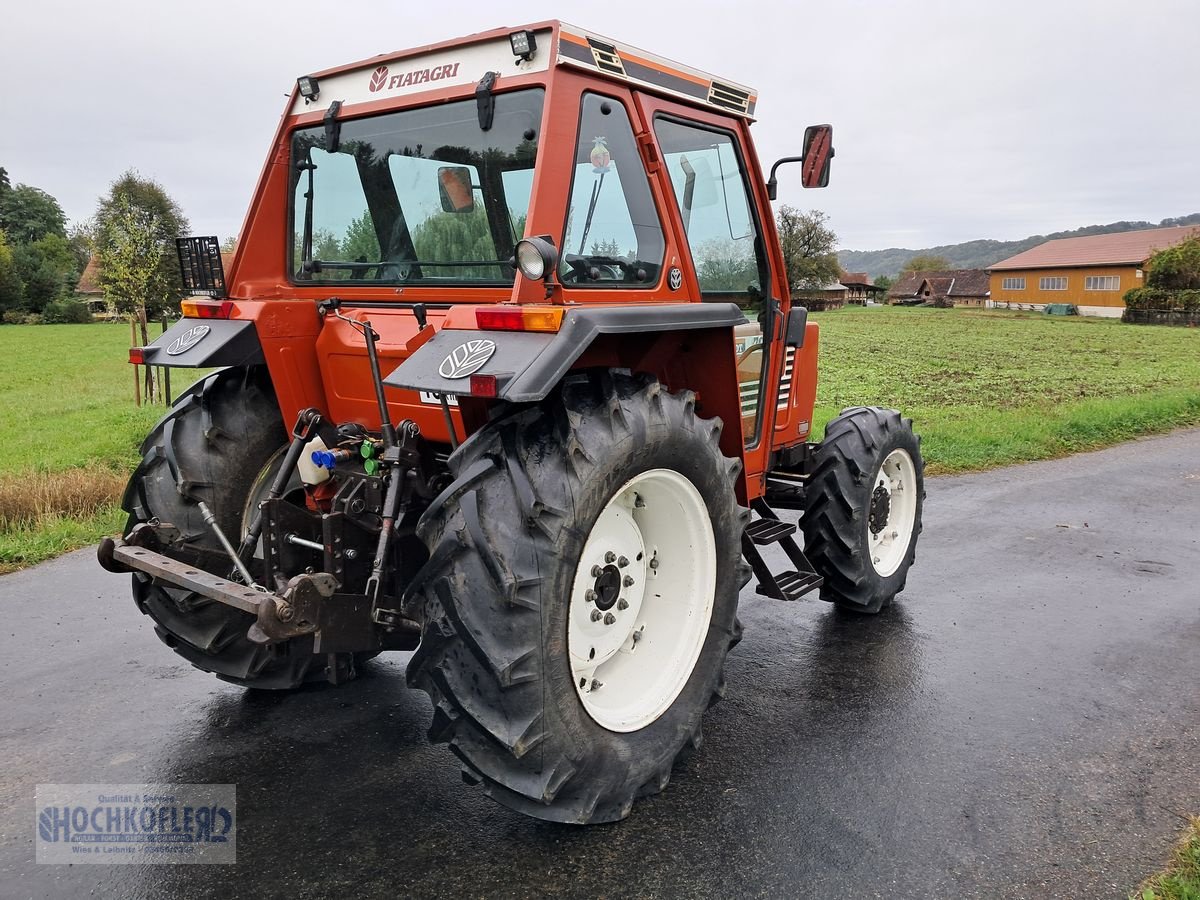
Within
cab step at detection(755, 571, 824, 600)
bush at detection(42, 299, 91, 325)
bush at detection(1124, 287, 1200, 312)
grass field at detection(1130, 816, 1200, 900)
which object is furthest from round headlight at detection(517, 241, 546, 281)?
bush at detection(42, 299, 91, 325)

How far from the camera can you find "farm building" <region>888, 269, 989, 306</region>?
287ft

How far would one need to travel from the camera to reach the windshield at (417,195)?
122 inches

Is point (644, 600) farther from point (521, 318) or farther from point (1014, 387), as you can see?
point (1014, 387)

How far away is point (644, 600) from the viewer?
326 centimetres

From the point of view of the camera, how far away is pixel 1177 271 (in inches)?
1861

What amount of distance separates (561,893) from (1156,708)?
9.05ft

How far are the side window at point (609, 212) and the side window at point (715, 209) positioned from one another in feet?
0.77

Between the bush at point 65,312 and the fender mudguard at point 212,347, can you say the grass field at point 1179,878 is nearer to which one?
the fender mudguard at point 212,347

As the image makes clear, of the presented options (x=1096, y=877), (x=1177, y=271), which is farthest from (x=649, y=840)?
(x=1177, y=271)

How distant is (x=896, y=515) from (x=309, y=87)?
3.75 meters

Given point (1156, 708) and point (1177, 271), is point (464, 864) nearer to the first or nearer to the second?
point (1156, 708)

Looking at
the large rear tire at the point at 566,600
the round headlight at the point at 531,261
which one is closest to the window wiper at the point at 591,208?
the round headlight at the point at 531,261

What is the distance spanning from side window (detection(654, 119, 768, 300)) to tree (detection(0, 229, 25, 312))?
59436 millimetres

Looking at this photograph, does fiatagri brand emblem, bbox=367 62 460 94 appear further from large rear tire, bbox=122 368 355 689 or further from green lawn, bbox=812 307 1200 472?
green lawn, bbox=812 307 1200 472
